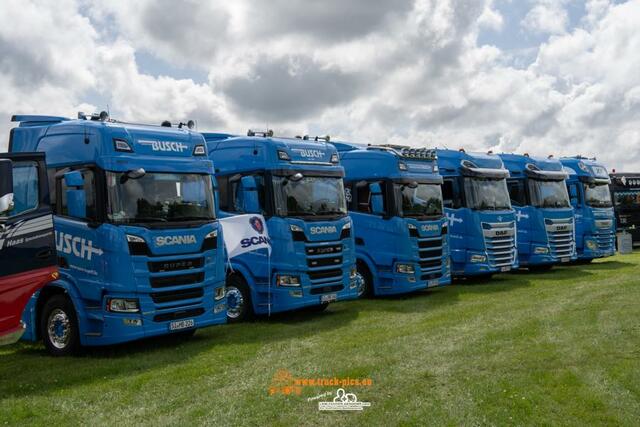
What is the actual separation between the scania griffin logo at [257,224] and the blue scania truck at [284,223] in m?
0.15

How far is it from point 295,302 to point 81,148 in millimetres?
4792

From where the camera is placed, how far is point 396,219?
15031 mm

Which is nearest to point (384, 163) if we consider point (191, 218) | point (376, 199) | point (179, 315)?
point (376, 199)

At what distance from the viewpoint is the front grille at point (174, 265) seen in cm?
967

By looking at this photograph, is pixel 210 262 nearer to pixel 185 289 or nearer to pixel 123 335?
pixel 185 289

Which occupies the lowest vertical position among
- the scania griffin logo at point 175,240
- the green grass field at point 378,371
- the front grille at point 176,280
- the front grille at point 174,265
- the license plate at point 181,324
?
the green grass field at point 378,371

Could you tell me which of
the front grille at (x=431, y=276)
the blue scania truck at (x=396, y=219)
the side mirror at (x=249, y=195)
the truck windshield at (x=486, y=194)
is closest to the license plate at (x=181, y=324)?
the side mirror at (x=249, y=195)

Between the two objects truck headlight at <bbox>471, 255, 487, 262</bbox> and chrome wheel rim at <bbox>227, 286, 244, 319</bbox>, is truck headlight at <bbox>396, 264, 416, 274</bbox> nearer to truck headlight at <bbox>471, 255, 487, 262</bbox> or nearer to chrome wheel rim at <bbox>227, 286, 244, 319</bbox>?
truck headlight at <bbox>471, 255, 487, 262</bbox>

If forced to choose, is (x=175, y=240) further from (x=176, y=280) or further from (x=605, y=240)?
(x=605, y=240)

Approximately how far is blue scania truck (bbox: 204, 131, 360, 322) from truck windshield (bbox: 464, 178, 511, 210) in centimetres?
→ 572

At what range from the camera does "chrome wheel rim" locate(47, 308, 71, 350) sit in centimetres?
979

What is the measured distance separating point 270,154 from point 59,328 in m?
4.85

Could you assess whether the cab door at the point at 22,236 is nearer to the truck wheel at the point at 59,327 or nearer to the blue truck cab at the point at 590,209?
the truck wheel at the point at 59,327

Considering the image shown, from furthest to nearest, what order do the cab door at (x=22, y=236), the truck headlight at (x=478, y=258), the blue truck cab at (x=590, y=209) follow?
the blue truck cab at (x=590, y=209)
the truck headlight at (x=478, y=258)
the cab door at (x=22, y=236)
